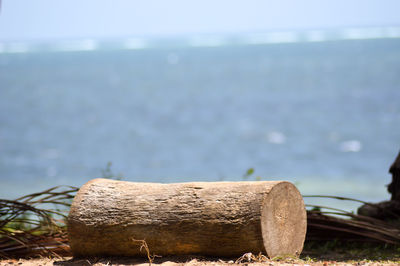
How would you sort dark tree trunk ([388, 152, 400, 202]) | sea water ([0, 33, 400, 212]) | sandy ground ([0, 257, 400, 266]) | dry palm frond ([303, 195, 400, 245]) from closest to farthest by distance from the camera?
1. sandy ground ([0, 257, 400, 266])
2. dry palm frond ([303, 195, 400, 245])
3. dark tree trunk ([388, 152, 400, 202])
4. sea water ([0, 33, 400, 212])

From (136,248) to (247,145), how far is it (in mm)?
13929

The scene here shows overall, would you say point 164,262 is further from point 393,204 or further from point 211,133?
point 211,133

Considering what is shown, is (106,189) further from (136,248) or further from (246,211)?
(246,211)

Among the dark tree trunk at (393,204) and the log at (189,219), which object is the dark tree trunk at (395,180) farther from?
the log at (189,219)

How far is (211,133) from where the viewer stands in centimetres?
1956

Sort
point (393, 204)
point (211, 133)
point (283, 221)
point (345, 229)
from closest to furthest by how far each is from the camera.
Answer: point (283, 221) < point (345, 229) < point (393, 204) < point (211, 133)

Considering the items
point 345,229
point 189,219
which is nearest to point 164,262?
point 189,219

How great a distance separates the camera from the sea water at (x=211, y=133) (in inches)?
487

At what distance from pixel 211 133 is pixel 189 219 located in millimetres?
16633

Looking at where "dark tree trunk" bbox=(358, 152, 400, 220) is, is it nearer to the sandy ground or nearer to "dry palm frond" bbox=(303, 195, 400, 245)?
"dry palm frond" bbox=(303, 195, 400, 245)

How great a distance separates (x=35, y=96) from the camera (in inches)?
1284

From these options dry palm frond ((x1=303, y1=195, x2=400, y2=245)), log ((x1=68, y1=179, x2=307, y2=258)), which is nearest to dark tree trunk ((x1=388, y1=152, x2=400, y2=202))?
dry palm frond ((x1=303, y1=195, x2=400, y2=245))

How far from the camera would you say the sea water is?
1236cm

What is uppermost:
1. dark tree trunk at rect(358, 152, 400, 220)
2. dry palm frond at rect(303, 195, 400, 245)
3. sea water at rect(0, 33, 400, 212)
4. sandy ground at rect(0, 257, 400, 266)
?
sea water at rect(0, 33, 400, 212)
